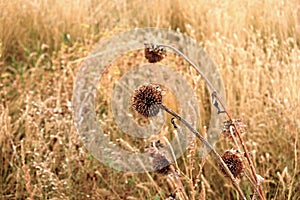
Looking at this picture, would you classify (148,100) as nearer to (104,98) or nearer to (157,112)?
(157,112)

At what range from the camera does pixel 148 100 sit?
1277 mm

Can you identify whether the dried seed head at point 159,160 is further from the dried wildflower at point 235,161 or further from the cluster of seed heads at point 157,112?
the dried wildflower at point 235,161

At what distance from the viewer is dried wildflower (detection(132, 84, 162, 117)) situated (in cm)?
127

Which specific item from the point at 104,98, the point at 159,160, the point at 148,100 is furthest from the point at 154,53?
the point at 104,98

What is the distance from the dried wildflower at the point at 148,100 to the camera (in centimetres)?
127

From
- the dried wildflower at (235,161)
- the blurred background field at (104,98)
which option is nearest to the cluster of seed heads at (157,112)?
the dried wildflower at (235,161)

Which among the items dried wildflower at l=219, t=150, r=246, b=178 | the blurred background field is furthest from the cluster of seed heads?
the blurred background field

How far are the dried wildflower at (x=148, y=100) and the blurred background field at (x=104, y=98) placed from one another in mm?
255

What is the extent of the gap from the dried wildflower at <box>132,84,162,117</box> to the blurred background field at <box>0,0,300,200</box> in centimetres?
25

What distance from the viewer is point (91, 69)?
3.26 metres

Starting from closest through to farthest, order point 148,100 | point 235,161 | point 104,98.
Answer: point 148,100 → point 235,161 → point 104,98

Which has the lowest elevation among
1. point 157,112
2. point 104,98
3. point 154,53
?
point 104,98

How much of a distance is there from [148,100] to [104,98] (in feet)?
5.65

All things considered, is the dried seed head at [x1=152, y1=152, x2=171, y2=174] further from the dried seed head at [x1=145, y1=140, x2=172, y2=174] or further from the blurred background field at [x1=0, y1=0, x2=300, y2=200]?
the blurred background field at [x1=0, y1=0, x2=300, y2=200]
